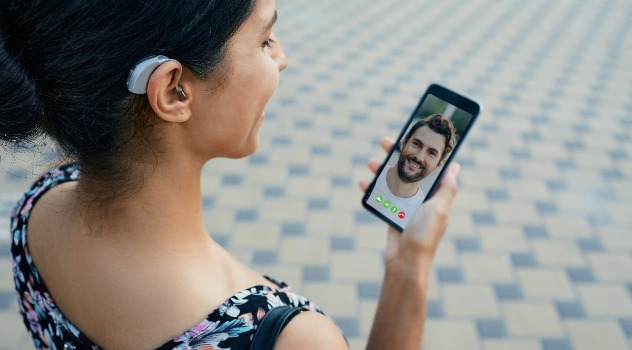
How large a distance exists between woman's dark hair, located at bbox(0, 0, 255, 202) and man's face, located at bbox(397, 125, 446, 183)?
807 mm

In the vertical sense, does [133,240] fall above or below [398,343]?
above

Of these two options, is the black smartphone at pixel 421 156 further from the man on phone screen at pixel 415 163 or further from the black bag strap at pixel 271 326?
the black bag strap at pixel 271 326

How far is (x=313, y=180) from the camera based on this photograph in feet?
12.3

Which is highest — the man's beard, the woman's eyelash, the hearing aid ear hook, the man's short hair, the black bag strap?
the woman's eyelash

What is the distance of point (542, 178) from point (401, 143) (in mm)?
2669

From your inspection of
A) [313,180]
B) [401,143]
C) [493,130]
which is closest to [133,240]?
[401,143]

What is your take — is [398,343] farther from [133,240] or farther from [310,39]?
[310,39]

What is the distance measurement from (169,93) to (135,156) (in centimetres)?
16

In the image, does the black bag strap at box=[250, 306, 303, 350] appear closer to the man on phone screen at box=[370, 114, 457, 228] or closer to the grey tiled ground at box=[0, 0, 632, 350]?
the man on phone screen at box=[370, 114, 457, 228]

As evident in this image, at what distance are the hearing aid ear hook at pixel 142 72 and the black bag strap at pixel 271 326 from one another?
17.7 inches

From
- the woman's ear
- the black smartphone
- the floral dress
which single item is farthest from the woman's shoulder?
the black smartphone

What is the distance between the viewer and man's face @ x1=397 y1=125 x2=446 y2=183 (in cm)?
149

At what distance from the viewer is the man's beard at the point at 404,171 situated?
4.93 feet

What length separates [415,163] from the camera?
4.94 ft
